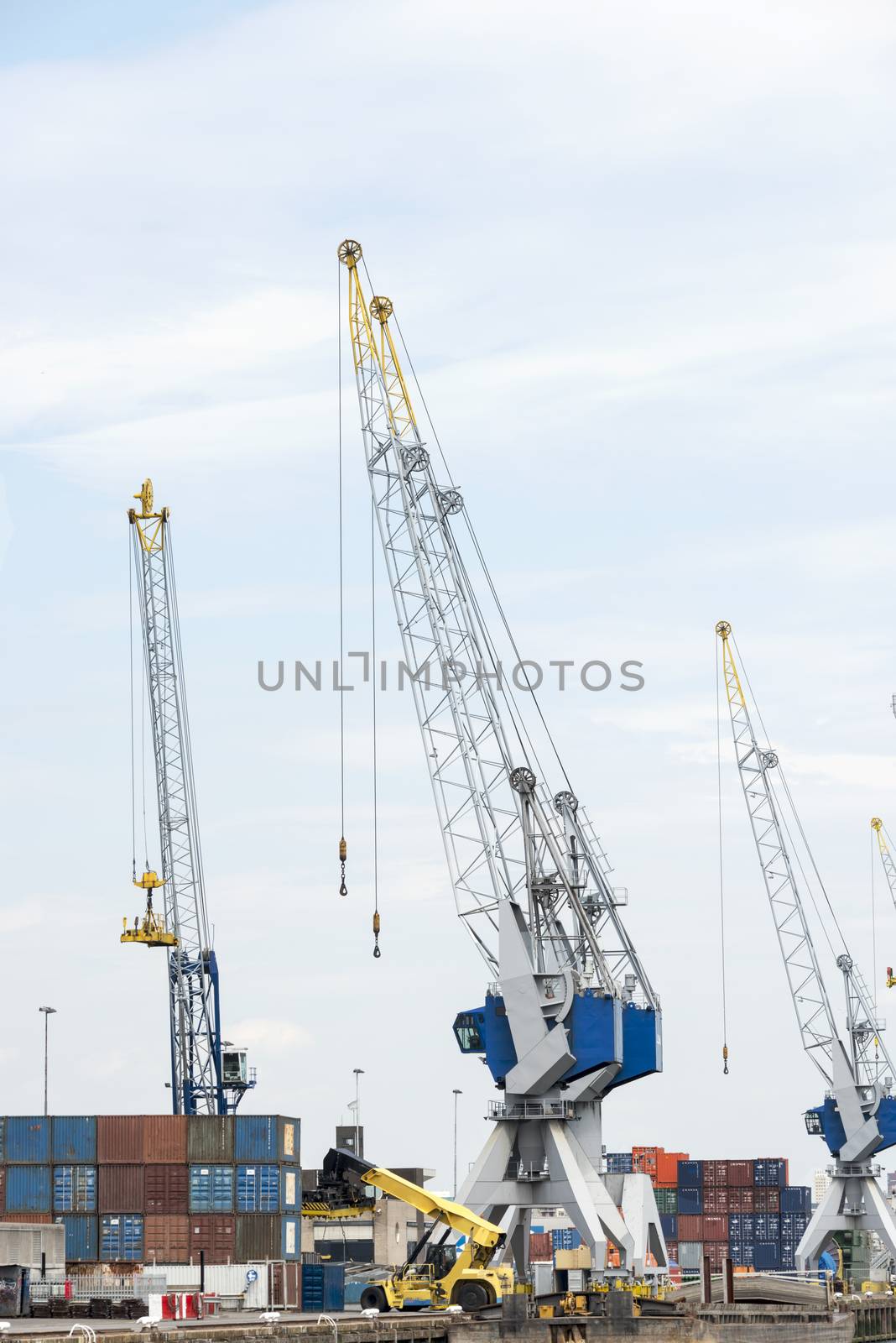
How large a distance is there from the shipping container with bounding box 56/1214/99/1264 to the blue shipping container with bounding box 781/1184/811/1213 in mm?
94573

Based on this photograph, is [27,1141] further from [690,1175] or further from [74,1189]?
[690,1175]

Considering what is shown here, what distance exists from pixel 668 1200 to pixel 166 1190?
93052 millimetres

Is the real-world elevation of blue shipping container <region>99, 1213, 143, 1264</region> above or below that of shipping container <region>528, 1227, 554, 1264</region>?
above

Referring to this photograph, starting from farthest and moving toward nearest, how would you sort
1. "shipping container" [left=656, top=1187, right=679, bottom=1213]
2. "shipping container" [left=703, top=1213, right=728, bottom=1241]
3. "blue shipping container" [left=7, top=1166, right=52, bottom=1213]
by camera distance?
1. "shipping container" [left=656, top=1187, right=679, bottom=1213]
2. "shipping container" [left=703, top=1213, right=728, bottom=1241]
3. "blue shipping container" [left=7, top=1166, right=52, bottom=1213]

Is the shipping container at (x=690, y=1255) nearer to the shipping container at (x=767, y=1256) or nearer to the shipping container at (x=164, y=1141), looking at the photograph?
the shipping container at (x=767, y=1256)

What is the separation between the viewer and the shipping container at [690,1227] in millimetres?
182250

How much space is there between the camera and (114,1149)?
10256 cm

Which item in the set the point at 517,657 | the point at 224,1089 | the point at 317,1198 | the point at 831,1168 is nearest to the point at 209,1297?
the point at 317,1198

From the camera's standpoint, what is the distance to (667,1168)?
19412 centimetres

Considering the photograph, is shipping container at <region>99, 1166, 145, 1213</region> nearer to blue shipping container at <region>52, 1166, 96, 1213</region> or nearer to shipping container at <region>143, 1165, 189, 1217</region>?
shipping container at <region>143, 1165, 189, 1217</region>

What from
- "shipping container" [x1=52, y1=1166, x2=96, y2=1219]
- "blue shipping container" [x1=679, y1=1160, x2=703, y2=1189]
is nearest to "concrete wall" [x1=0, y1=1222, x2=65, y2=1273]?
"shipping container" [x1=52, y1=1166, x2=96, y2=1219]

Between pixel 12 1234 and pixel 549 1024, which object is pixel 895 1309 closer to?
pixel 549 1024

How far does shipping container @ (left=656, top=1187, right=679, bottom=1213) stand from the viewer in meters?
184

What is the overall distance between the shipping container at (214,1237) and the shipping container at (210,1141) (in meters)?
2.72
